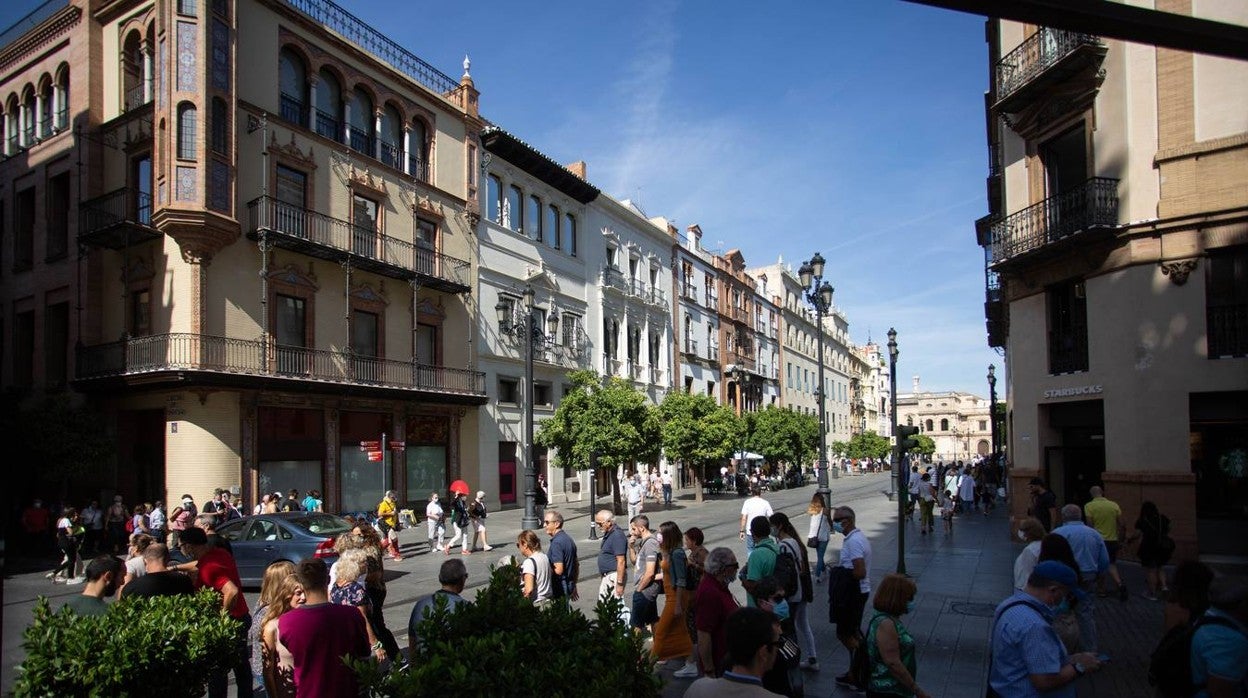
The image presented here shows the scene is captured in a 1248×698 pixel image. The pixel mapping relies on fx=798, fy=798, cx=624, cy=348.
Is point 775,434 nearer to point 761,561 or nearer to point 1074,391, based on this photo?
point 1074,391

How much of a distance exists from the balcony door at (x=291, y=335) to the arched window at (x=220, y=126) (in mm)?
4423

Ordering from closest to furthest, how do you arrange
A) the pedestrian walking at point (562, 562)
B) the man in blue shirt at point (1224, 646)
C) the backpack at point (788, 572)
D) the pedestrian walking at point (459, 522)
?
the man in blue shirt at point (1224, 646) → the backpack at point (788, 572) → the pedestrian walking at point (562, 562) → the pedestrian walking at point (459, 522)

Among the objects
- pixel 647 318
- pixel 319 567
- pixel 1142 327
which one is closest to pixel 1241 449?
pixel 1142 327

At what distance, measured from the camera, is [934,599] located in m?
12.2

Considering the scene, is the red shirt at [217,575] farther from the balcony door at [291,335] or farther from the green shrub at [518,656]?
the balcony door at [291,335]

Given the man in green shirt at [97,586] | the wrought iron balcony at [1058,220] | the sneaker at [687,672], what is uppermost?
the wrought iron balcony at [1058,220]

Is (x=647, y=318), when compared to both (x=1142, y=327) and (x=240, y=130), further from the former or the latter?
(x=1142, y=327)

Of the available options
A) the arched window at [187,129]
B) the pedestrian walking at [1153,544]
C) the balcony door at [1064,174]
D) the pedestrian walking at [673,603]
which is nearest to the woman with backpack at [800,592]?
the pedestrian walking at [673,603]

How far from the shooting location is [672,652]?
789 centimetres

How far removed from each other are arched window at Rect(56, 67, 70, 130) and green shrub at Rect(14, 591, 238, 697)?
25.7 meters

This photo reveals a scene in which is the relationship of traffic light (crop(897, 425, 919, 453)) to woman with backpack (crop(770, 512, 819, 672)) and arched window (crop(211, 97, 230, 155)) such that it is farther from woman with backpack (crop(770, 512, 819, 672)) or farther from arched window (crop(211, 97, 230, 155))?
arched window (crop(211, 97, 230, 155))

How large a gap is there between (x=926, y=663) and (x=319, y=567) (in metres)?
Result: 6.67

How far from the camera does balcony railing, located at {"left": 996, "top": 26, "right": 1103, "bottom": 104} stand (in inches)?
632

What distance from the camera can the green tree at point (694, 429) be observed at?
113ft
